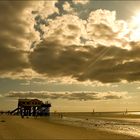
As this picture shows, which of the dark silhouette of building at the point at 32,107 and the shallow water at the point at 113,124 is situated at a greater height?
the dark silhouette of building at the point at 32,107

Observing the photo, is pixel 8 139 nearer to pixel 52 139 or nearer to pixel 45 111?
pixel 52 139

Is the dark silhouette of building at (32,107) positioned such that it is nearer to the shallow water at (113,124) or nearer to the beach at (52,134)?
the shallow water at (113,124)

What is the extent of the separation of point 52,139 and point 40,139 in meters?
1.00

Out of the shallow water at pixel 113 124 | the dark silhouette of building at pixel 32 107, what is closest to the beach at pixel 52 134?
the shallow water at pixel 113 124

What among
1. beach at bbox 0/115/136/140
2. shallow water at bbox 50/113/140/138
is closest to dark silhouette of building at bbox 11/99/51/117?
shallow water at bbox 50/113/140/138

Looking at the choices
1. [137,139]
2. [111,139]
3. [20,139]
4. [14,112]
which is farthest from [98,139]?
[14,112]

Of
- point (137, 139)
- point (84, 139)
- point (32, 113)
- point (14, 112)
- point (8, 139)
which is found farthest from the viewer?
point (14, 112)

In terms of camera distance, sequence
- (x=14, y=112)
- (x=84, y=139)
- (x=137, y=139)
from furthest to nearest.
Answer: (x=14, y=112)
(x=137, y=139)
(x=84, y=139)

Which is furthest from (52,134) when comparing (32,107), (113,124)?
(32,107)

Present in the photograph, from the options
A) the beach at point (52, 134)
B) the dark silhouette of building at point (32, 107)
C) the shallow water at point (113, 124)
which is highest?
the dark silhouette of building at point (32, 107)

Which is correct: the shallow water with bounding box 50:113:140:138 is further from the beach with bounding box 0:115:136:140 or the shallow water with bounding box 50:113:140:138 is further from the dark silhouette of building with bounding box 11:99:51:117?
the dark silhouette of building with bounding box 11:99:51:117

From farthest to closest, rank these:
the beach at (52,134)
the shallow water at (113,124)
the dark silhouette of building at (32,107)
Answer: the dark silhouette of building at (32,107)
the shallow water at (113,124)
the beach at (52,134)

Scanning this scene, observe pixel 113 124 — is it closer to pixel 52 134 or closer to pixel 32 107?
pixel 52 134

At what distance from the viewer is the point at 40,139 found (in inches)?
1067
